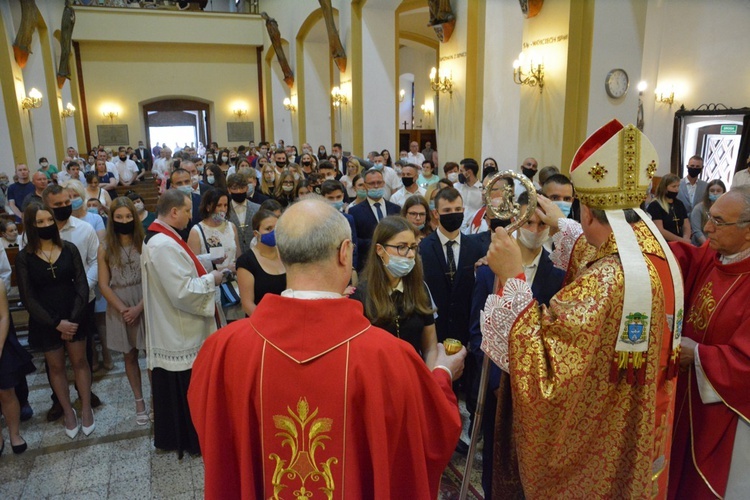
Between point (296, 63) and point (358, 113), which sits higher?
point (296, 63)

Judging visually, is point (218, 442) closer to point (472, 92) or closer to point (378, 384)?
point (378, 384)

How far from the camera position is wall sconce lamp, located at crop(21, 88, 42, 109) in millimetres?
13320

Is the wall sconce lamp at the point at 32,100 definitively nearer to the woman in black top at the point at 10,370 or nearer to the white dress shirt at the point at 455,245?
the woman in black top at the point at 10,370

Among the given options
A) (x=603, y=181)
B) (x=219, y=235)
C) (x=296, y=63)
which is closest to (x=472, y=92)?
(x=219, y=235)

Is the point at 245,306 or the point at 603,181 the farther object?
the point at 245,306

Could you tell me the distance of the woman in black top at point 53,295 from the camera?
3.76 m

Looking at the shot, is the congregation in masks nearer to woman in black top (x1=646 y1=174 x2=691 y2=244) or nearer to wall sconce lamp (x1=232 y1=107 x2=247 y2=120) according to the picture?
woman in black top (x1=646 y1=174 x2=691 y2=244)

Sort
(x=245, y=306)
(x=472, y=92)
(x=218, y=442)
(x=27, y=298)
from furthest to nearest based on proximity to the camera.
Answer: (x=472, y=92), (x=27, y=298), (x=245, y=306), (x=218, y=442)

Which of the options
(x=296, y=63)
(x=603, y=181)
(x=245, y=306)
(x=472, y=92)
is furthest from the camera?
(x=296, y=63)

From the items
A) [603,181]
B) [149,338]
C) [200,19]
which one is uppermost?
[200,19]

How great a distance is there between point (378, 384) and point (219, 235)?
3.36 m

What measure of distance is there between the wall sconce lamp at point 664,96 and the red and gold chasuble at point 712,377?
9.76 meters

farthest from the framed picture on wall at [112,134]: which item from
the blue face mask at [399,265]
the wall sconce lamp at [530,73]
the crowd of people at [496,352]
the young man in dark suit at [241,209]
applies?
the blue face mask at [399,265]

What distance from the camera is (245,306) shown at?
138 inches
